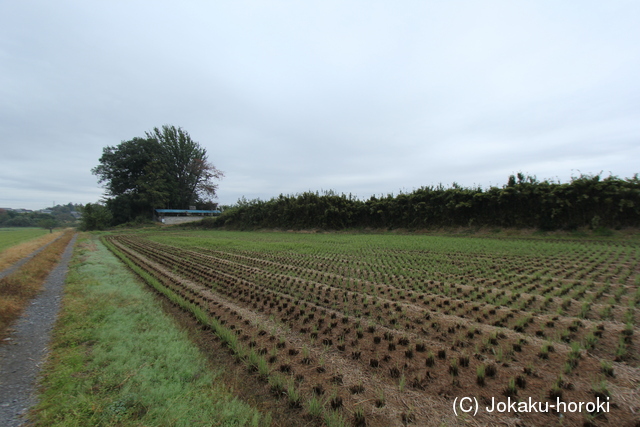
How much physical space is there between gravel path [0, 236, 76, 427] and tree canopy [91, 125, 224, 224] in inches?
1560

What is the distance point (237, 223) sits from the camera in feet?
103

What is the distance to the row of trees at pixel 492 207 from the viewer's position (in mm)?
12281

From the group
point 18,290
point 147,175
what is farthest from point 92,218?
point 18,290

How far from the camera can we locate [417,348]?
8.83 ft

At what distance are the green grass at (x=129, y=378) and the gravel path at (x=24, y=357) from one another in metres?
0.10

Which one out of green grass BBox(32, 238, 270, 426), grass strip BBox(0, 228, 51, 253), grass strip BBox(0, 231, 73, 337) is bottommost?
green grass BBox(32, 238, 270, 426)

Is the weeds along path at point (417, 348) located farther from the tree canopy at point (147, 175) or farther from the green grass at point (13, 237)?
the tree canopy at point (147, 175)

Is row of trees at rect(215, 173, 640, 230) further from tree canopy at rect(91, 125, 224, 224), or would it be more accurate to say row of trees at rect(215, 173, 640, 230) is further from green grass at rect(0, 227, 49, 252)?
tree canopy at rect(91, 125, 224, 224)

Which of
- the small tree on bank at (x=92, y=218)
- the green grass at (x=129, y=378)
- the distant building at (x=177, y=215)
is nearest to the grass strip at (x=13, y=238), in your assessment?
the small tree on bank at (x=92, y=218)

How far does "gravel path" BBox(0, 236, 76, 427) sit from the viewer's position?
74.7 inches

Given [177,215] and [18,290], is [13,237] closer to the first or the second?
[18,290]

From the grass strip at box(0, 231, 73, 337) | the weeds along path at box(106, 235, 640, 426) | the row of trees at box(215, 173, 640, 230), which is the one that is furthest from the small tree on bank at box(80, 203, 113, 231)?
the weeds along path at box(106, 235, 640, 426)

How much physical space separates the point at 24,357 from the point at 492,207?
1861 cm

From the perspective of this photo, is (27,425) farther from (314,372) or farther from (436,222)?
(436,222)
